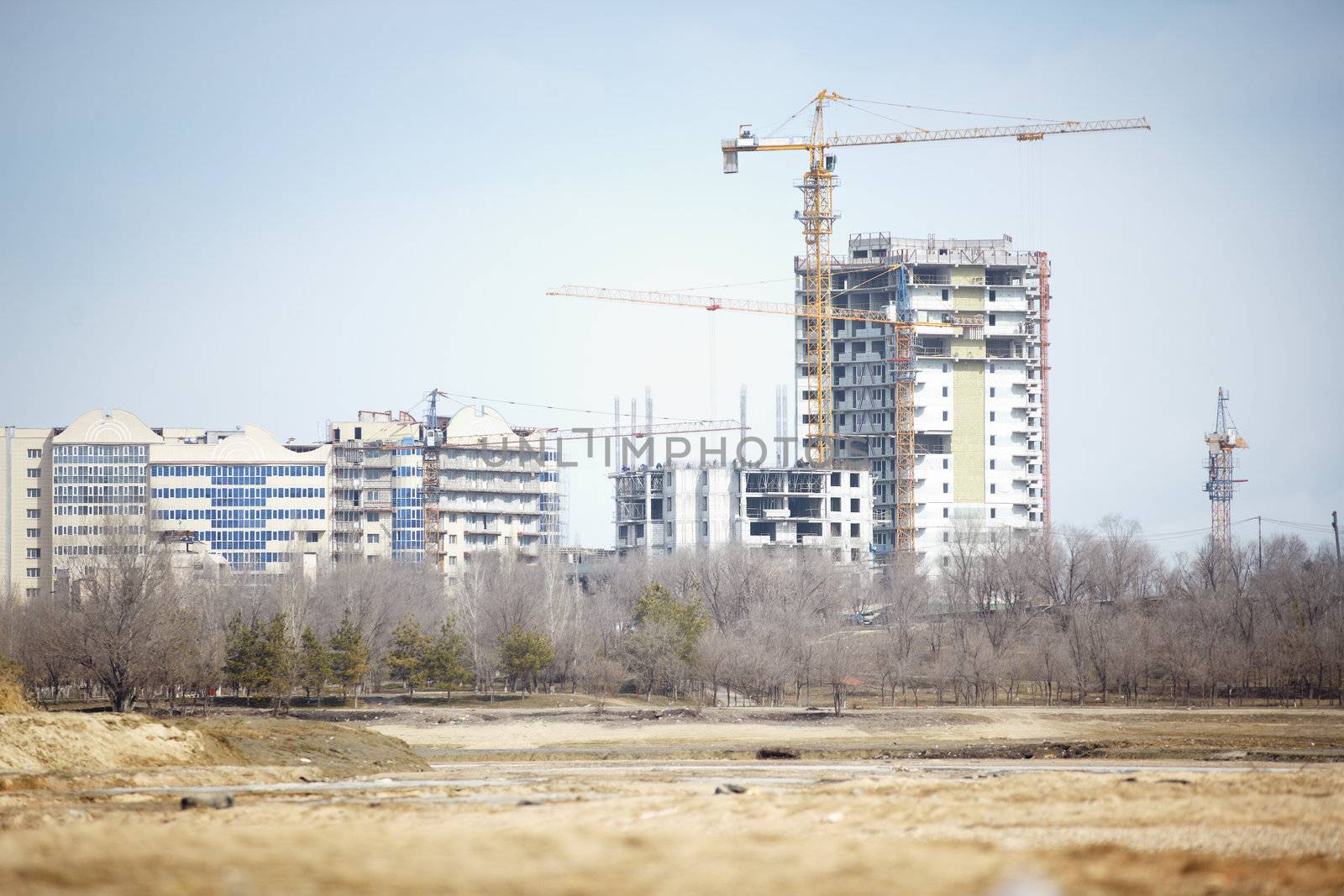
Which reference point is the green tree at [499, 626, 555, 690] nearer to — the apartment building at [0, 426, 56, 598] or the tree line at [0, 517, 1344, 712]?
the tree line at [0, 517, 1344, 712]

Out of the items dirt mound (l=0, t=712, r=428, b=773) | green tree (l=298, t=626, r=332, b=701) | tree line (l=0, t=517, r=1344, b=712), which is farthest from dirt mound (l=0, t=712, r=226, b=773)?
green tree (l=298, t=626, r=332, b=701)

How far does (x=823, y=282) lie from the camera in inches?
7156

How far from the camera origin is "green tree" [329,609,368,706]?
83.0 metres

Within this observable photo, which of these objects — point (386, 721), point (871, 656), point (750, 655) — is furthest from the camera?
point (871, 656)

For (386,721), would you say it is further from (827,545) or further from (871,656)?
(827,545)

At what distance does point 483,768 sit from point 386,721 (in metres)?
27.8

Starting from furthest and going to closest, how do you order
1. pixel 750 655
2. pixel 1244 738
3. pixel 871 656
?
pixel 871 656
pixel 750 655
pixel 1244 738

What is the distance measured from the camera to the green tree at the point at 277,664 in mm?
79250

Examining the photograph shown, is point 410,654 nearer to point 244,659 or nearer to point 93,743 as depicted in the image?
point 244,659

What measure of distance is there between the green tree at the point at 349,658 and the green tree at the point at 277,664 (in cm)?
245

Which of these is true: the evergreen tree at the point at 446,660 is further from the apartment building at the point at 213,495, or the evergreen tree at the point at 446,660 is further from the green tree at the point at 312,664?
the apartment building at the point at 213,495

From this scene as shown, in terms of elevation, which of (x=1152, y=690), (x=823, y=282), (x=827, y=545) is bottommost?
(x=1152, y=690)

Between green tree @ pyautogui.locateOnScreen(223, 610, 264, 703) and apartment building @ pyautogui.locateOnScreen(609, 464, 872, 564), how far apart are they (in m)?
83.9

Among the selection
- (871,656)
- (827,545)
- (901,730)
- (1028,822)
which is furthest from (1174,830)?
(827,545)
